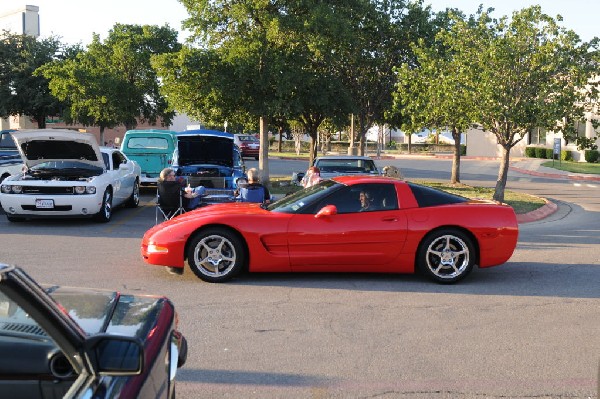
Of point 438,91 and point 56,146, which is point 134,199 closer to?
point 56,146

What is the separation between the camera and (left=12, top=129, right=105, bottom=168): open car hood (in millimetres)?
13523

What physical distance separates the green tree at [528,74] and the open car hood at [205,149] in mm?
6523

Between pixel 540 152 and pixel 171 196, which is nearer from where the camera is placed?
pixel 171 196

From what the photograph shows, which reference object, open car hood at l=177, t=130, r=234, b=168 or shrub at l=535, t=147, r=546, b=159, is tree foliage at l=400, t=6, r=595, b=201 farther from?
shrub at l=535, t=147, r=546, b=159

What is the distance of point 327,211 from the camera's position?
27.3 ft

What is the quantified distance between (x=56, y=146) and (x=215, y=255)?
687 centimetres

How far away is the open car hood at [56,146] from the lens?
13.5 metres

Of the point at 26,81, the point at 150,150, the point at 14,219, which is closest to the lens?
the point at 14,219

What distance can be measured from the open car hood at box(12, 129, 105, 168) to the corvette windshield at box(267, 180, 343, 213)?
6.07 m

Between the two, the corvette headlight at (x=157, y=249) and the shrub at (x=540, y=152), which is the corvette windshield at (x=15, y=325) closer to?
the corvette headlight at (x=157, y=249)

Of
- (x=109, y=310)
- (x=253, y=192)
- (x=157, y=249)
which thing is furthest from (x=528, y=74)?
(x=109, y=310)

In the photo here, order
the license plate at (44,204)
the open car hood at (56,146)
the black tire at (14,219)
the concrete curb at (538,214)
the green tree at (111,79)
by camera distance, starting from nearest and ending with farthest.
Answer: the license plate at (44,204) → the black tire at (14,219) → the open car hood at (56,146) → the concrete curb at (538,214) → the green tree at (111,79)

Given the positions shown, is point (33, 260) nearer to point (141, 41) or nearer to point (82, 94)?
point (82, 94)

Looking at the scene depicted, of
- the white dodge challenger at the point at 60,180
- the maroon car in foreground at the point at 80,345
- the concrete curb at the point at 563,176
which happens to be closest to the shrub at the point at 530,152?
the concrete curb at the point at 563,176
